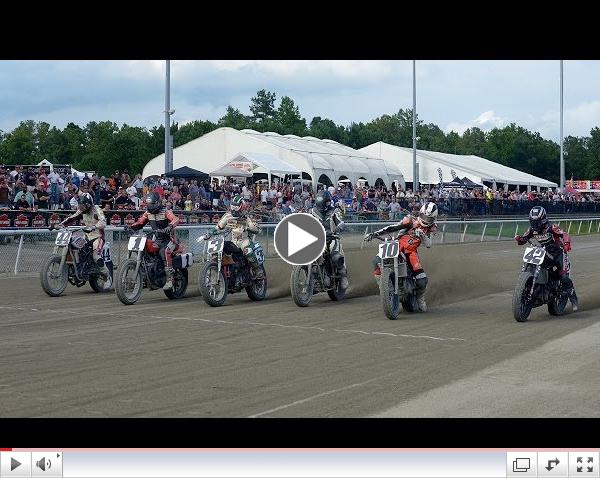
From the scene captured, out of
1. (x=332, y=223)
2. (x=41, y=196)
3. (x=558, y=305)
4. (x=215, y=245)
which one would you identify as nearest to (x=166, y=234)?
(x=215, y=245)

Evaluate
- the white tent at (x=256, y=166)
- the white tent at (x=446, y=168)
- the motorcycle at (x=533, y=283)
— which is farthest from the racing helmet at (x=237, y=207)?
the white tent at (x=446, y=168)

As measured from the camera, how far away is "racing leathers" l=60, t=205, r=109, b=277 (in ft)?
61.5

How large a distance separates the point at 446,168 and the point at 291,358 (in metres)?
44.8

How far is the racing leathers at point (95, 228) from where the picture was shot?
18734 millimetres

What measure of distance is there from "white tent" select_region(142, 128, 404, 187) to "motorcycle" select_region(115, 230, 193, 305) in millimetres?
21156

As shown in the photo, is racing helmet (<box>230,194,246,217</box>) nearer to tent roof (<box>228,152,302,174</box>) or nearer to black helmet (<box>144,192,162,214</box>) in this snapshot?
black helmet (<box>144,192,162,214</box>)

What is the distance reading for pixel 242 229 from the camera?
1755cm

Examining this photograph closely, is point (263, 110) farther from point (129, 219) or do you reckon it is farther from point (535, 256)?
point (535, 256)

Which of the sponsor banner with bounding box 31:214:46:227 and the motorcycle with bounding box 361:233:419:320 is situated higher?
the sponsor banner with bounding box 31:214:46:227

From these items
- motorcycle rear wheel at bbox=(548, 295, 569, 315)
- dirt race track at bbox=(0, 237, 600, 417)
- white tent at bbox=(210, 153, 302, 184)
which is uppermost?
white tent at bbox=(210, 153, 302, 184)

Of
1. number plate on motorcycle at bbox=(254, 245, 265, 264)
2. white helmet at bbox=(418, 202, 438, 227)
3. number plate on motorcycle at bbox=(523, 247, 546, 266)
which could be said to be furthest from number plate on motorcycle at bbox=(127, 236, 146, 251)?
number plate on motorcycle at bbox=(523, 247, 546, 266)

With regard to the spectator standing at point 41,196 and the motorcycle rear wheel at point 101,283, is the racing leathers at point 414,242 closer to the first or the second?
the motorcycle rear wheel at point 101,283
